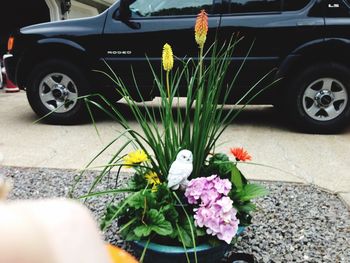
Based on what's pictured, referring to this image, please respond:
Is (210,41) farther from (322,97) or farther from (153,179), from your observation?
(153,179)

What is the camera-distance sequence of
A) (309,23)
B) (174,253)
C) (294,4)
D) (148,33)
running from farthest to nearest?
(148,33), (294,4), (309,23), (174,253)

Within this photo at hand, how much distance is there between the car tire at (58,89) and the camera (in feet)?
16.5

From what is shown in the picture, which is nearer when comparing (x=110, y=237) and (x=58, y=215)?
(x=58, y=215)

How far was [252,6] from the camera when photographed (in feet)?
15.8

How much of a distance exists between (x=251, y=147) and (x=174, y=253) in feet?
8.61

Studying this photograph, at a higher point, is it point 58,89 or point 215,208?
point 215,208

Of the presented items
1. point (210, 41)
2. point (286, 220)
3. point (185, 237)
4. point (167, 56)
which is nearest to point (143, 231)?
point (185, 237)

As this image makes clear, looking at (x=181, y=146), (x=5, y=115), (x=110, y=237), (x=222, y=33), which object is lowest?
(x=5, y=115)

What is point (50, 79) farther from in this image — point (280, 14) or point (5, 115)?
point (280, 14)

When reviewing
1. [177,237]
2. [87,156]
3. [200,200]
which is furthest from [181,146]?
[87,156]

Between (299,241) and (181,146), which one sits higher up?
(181,146)

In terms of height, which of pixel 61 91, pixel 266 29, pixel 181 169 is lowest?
pixel 61 91

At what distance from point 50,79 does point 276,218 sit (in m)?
3.37

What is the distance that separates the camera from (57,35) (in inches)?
199
